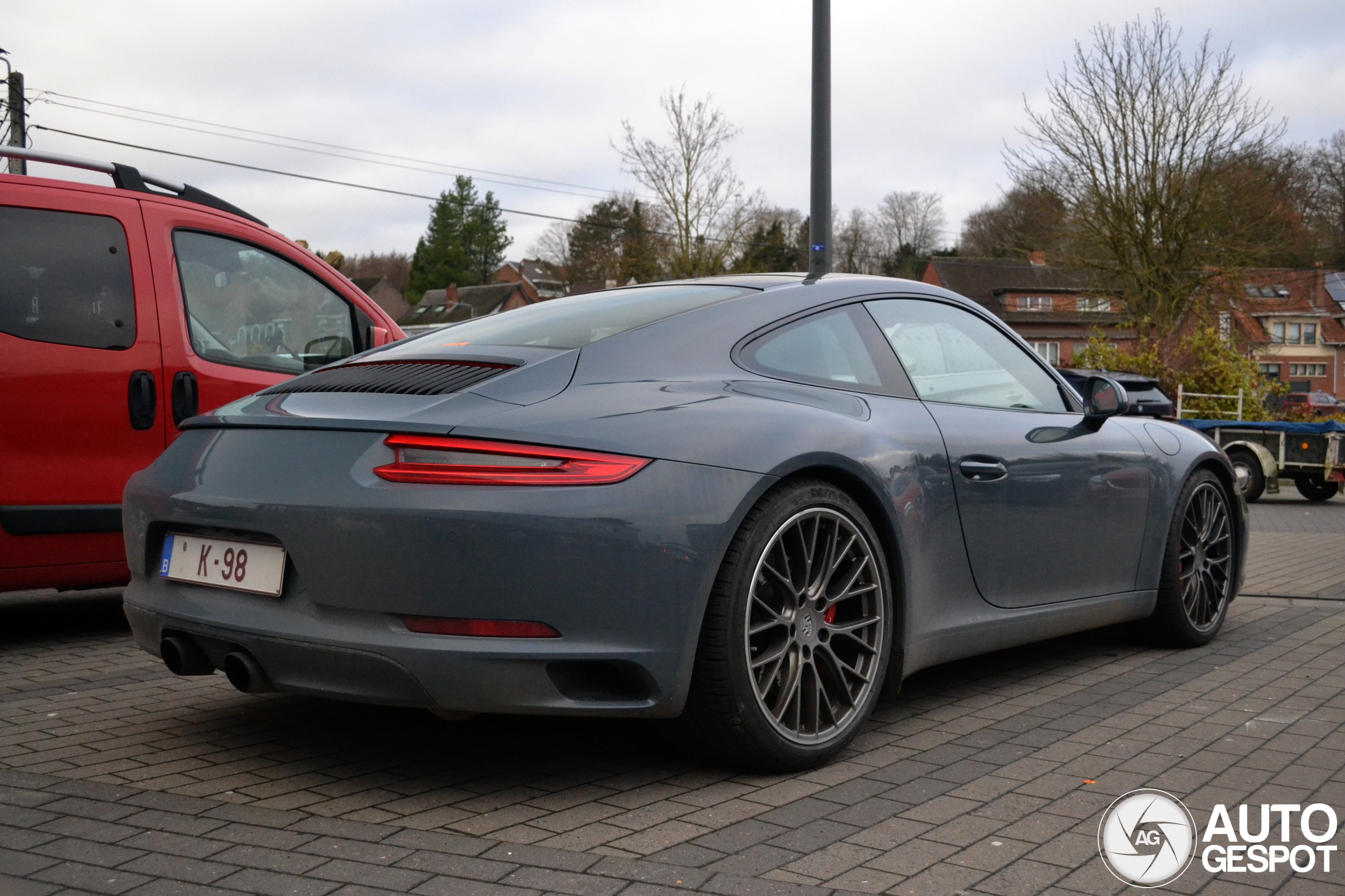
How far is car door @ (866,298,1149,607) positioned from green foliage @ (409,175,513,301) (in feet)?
266

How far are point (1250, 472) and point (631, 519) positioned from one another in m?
16.4

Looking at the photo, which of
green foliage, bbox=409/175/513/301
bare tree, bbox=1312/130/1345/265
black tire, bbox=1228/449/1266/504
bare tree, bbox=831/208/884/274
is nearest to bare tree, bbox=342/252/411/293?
green foliage, bbox=409/175/513/301

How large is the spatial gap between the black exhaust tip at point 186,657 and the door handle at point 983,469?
7.32 feet

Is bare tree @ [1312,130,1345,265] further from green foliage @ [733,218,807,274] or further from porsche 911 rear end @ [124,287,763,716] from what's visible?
porsche 911 rear end @ [124,287,763,716]

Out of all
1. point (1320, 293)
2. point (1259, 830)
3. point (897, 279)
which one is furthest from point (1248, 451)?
point (1320, 293)

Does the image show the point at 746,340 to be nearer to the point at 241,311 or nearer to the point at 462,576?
the point at 462,576

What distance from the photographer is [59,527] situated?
513cm

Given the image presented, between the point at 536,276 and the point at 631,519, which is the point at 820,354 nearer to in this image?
the point at 631,519

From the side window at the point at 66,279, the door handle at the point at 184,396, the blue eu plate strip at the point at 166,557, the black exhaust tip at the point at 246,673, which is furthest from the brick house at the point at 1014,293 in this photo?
the black exhaust tip at the point at 246,673

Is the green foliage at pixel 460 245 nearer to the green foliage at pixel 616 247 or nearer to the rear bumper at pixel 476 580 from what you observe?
the green foliage at pixel 616 247

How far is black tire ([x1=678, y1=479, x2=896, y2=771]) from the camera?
318 centimetres

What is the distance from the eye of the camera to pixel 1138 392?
14.4 meters

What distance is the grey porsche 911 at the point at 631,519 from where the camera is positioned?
2932 millimetres

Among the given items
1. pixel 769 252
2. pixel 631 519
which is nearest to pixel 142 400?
pixel 631 519
